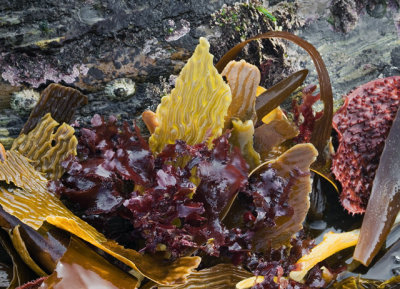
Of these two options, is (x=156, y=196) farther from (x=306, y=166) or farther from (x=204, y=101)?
(x=306, y=166)

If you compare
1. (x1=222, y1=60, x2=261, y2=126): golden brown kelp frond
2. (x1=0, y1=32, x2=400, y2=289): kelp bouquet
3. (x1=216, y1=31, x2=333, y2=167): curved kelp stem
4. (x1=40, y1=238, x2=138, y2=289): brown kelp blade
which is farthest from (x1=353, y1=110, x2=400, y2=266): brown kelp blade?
(x1=40, y1=238, x2=138, y2=289): brown kelp blade

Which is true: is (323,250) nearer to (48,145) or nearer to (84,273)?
(84,273)

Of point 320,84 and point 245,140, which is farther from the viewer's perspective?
point 320,84

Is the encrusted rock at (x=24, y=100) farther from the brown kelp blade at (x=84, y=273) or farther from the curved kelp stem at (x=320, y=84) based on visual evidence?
the curved kelp stem at (x=320, y=84)

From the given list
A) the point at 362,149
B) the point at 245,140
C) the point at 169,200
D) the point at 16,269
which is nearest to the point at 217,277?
the point at 169,200

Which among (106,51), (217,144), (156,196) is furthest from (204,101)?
(106,51)

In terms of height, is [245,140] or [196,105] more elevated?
[196,105]

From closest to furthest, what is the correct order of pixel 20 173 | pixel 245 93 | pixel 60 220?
pixel 60 220 < pixel 20 173 < pixel 245 93
